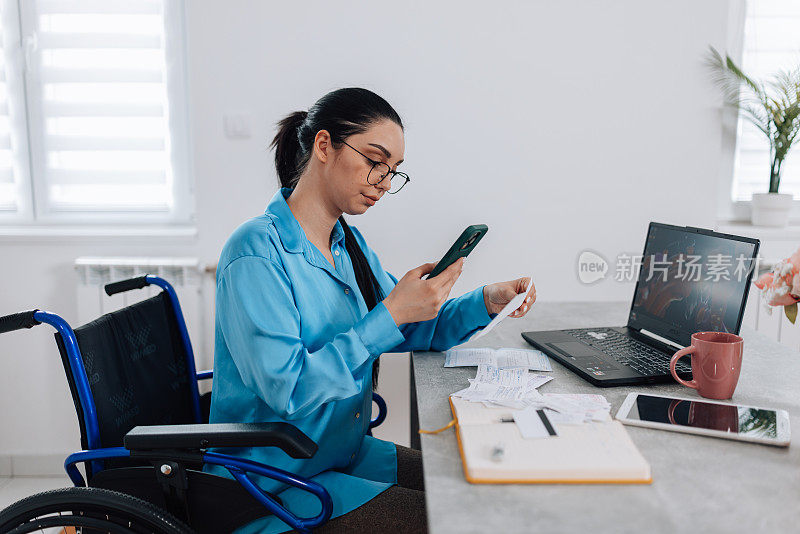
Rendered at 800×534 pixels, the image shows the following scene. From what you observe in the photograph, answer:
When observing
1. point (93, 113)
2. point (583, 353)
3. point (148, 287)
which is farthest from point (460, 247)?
point (93, 113)

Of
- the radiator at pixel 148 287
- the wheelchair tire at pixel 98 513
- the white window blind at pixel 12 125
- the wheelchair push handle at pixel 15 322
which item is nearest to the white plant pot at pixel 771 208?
the radiator at pixel 148 287

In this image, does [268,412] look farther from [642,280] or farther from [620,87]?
[620,87]

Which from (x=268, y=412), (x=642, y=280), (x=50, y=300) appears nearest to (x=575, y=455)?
(x=268, y=412)

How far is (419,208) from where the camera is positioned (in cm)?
227

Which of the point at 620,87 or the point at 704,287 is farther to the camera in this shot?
the point at 620,87

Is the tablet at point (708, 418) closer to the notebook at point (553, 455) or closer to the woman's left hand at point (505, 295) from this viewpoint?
the notebook at point (553, 455)

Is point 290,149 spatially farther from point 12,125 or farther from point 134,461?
point 12,125

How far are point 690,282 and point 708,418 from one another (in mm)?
456

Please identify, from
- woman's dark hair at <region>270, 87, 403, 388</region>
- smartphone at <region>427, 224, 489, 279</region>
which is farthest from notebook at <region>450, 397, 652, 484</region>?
woman's dark hair at <region>270, 87, 403, 388</region>

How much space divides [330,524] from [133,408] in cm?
48

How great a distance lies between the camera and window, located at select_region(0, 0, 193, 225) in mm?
2279

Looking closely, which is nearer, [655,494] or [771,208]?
[655,494]

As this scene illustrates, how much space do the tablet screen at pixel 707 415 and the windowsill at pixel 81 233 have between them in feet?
5.68

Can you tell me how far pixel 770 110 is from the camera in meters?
2.25
